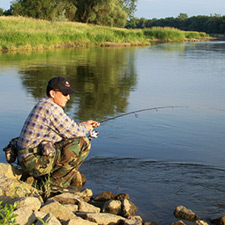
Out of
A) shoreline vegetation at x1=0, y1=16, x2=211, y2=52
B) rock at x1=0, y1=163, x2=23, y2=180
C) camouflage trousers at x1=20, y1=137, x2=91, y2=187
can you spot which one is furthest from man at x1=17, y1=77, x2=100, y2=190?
shoreline vegetation at x1=0, y1=16, x2=211, y2=52

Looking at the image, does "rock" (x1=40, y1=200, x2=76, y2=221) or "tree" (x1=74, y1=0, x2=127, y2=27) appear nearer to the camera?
"rock" (x1=40, y1=200, x2=76, y2=221)

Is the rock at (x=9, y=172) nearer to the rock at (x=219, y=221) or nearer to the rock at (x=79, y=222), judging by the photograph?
the rock at (x=79, y=222)

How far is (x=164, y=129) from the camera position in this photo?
605 centimetres

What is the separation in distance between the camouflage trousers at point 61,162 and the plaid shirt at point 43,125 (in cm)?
14

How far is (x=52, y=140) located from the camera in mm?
3613

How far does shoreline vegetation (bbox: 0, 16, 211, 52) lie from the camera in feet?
68.7

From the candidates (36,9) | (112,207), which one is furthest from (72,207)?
(36,9)

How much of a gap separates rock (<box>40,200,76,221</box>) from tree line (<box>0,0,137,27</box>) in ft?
99.7

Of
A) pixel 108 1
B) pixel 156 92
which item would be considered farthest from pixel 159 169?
pixel 108 1

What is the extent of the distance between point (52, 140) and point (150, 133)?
254 centimetres

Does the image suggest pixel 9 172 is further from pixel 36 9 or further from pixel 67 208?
pixel 36 9

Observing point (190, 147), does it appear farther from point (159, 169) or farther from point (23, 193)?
point (23, 193)

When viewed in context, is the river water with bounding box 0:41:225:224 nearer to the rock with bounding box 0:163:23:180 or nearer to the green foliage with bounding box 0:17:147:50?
the rock with bounding box 0:163:23:180

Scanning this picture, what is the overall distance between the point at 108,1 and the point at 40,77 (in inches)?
1029
